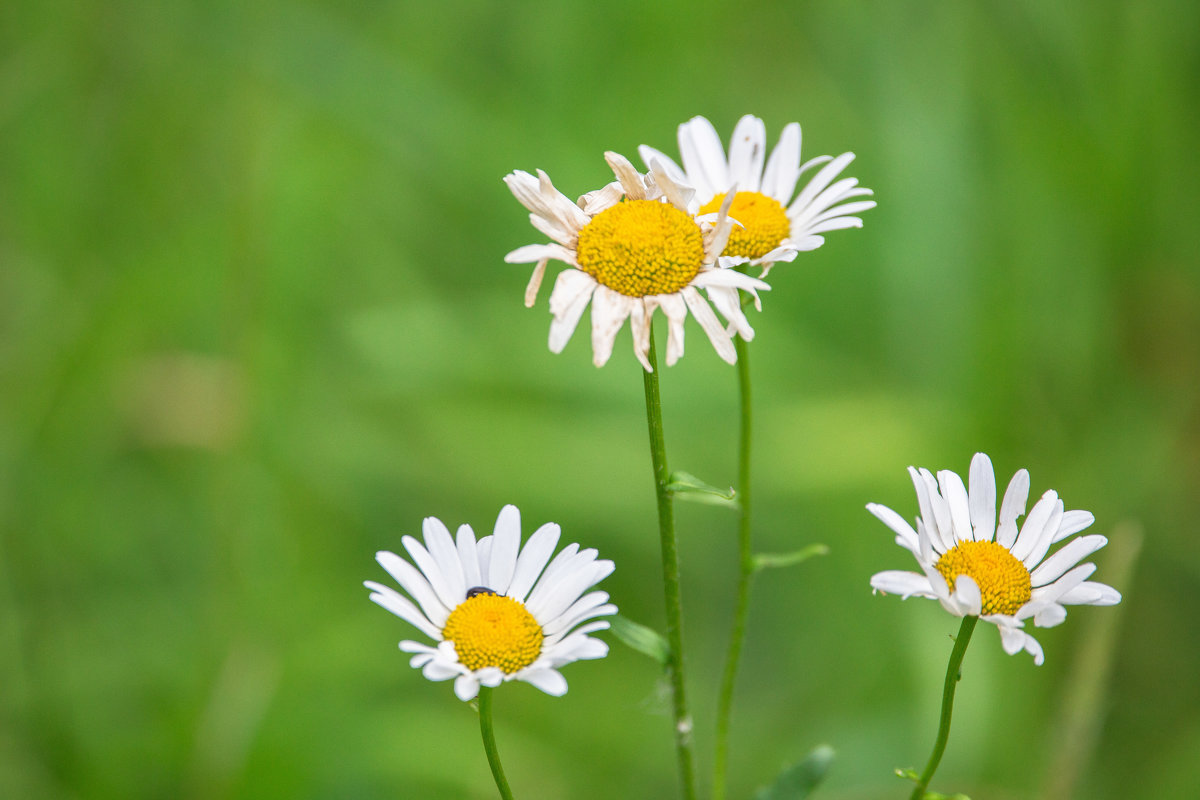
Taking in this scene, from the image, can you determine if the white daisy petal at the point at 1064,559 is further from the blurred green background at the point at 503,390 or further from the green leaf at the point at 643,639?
the blurred green background at the point at 503,390

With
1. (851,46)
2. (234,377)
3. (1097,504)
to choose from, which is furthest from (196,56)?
(1097,504)

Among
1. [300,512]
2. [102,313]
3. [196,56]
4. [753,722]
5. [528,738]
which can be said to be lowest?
[528,738]

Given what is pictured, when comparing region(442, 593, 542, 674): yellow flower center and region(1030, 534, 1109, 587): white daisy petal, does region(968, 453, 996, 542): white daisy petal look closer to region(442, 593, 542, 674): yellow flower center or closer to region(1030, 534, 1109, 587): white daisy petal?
region(1030, 534, 1109, 587): white daisy petal

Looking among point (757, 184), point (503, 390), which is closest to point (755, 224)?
point (757, 184)

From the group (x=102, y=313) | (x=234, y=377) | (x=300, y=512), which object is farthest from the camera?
(x=300, y=512)

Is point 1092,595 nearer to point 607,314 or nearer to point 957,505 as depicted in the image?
point 957,505

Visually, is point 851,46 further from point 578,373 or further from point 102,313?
point 102,313

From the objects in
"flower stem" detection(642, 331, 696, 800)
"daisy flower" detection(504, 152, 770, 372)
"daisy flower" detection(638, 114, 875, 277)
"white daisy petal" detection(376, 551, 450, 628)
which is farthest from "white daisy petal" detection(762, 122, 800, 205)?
"white daisy petal" detection(376, 551, 450, 628)
